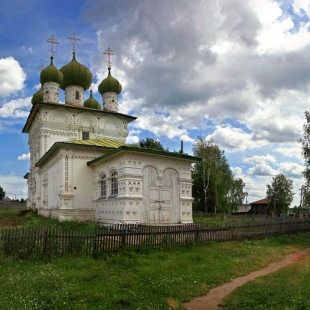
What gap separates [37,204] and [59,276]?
905 inches

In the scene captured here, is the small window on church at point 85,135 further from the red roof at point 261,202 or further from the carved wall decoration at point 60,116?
the red roof at point 261,202

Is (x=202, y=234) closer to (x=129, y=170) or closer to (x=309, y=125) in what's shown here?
(x=129, y=170)

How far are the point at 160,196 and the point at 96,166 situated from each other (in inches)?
204

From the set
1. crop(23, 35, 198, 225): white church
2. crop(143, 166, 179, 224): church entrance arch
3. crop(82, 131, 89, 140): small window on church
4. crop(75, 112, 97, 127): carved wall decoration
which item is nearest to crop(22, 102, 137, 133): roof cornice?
crop(23, 35, 198, 225): white church

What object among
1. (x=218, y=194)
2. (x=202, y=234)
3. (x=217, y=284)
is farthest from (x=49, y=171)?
(x=218, y=194)

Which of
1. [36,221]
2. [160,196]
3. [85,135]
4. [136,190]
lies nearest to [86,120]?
[85,135]

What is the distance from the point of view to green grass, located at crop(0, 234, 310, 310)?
252 inches

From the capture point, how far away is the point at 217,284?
26.5 ft

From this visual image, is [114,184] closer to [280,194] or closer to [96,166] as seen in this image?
[96,166]

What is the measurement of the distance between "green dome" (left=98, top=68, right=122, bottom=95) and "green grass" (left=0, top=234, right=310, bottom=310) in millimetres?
21998

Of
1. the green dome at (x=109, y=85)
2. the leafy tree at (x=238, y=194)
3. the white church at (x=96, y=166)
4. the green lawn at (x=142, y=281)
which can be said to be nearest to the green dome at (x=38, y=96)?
the white church at (x=96, y=166)

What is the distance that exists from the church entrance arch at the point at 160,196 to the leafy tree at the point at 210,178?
68.4ft

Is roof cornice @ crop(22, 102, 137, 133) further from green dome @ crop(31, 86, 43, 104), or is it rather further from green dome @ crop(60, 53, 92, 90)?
green dome @ crop(31, 86, 43, 104)

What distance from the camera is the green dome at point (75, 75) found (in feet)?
97.8
